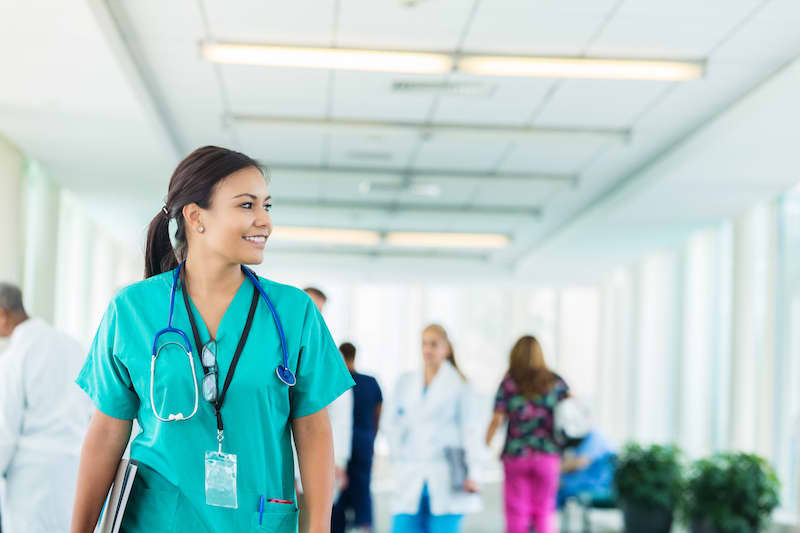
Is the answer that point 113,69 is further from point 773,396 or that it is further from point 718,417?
point 718,417

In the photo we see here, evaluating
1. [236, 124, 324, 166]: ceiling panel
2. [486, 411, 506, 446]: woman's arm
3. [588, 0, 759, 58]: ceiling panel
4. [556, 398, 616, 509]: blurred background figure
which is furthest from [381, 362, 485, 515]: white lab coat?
[556, 398, 616, 509]: blurred background figure

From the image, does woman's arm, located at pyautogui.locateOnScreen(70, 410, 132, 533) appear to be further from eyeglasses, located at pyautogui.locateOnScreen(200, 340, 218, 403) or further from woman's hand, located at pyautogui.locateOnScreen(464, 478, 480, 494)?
woman's hand, located at pyautogui.locateOnScreen(464, 478, 480, 494)

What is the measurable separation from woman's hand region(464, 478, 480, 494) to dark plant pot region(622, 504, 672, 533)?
3.97 meters

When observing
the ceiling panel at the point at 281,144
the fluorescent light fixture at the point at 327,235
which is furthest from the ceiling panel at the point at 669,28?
the fluorescent light fixture at the point at 327,235

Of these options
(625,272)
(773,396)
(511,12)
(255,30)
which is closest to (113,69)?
(255,30)

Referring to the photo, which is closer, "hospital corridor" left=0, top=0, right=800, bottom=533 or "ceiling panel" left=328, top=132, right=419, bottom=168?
"hospital corridor" left=0, top=0, right=800, bottom=533

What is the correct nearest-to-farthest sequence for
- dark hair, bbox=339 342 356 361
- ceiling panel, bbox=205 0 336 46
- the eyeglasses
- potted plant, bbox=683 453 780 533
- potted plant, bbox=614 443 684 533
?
the eyeglasses
ceiling panel, bbox=205 0 336 46
dark hair, bbox=339 342 356 361
potted plant, bbox=683 453 780 533
potted plant, bbox=614 443 684 533

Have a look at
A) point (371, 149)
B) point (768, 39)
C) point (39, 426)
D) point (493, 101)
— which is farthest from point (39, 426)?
point (371, 149)

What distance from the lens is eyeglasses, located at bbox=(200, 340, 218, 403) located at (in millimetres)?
1767

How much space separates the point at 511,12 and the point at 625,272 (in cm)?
1005

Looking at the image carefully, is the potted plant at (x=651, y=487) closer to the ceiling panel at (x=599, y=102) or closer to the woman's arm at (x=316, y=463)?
the ceiling panel at (x=599, y=102)

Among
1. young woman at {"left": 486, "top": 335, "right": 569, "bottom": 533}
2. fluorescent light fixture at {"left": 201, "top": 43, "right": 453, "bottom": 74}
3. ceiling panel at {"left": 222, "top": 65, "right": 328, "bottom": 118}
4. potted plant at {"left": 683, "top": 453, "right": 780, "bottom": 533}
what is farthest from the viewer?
potted plant at {"left": 683, "top": 453, "right": 780, "bottom": 533}

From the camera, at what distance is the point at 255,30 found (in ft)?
18.2

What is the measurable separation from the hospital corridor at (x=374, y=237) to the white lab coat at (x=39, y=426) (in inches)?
0.5
